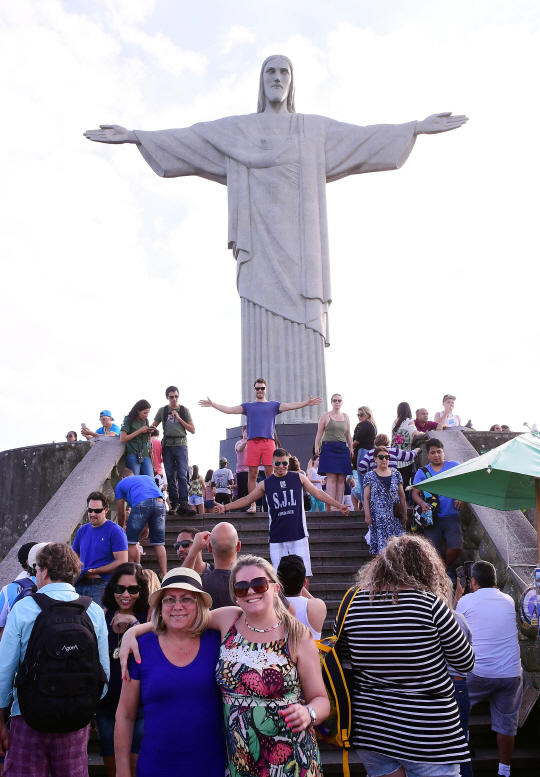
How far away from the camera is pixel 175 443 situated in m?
9.27

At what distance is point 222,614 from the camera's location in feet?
10.4

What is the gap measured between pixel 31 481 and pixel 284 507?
382 centimetres

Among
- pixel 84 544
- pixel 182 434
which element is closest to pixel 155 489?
pixel 84 544

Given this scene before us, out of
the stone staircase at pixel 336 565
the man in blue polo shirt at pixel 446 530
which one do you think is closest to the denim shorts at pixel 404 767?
the stone staircase at pixel 336 565

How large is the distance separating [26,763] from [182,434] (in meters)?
5.93

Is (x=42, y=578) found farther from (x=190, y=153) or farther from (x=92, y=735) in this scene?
(x=190, y=153)

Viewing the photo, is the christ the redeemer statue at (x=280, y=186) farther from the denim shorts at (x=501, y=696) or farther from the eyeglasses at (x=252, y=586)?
the eyeglasses at (x=252, y=586)

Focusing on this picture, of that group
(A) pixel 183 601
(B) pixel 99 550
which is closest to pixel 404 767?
(A) pixel 183 601

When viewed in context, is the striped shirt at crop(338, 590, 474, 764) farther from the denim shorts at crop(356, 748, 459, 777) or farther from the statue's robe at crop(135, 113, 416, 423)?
the statue's robe at crop(135, 113, 416, 423)

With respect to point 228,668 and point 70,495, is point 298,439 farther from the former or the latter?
point 228,668

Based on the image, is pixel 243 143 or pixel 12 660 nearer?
pixel 12 660

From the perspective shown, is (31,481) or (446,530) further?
(31,481)

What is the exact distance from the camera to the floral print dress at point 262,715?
281 cm

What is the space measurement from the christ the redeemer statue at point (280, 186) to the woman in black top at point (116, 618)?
8340 mm
